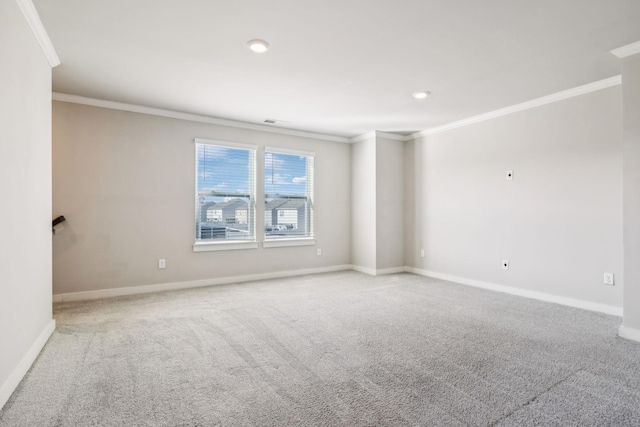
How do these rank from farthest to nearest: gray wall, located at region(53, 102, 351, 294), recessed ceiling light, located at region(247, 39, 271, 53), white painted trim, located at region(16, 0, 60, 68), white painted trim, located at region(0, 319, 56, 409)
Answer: gray wall, located at region(53, 102, 351, 294) → recessed ceiling light, located at region(247, 39, 271, 53) → white painted trim, located at region(16, 0, 60, 68) → white painted trim, located at region(0, 319, 56, 409)

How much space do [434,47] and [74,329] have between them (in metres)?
4.11

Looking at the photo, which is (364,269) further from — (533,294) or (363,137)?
(533,294)

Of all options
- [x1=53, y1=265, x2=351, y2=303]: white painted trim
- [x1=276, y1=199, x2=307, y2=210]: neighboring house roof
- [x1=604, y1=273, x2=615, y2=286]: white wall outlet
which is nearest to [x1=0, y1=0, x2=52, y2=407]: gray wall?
[x1=53, y1=265, x2=351, y2=303]: white painted trim

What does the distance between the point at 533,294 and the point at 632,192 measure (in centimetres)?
182

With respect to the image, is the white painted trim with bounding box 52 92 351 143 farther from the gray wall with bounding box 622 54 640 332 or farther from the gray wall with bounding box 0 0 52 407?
the gray wall with bounding box 622 54 640 332

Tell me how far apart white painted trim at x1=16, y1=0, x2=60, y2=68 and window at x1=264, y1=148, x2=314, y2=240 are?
2.91 meters

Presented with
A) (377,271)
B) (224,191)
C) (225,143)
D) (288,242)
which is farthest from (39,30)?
(377,271)

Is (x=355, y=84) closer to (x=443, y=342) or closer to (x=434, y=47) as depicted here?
(x=434, y=47)

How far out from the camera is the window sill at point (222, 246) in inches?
189

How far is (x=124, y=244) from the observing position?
4328mm

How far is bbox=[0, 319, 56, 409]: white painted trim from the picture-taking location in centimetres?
191

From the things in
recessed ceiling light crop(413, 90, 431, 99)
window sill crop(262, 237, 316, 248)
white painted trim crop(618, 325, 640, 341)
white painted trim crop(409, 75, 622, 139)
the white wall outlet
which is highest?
recessed ceiling light crop(413, 90, 431, 99)

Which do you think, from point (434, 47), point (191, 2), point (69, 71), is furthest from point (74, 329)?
point (434, 47)

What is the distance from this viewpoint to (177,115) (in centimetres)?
467
